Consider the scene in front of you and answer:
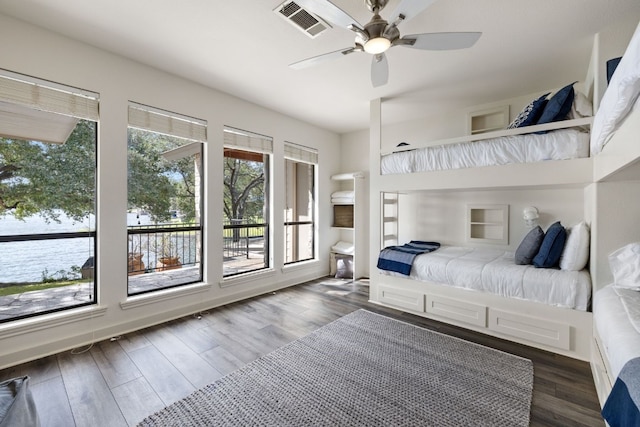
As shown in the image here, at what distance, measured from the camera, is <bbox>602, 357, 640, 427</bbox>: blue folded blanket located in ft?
2.95

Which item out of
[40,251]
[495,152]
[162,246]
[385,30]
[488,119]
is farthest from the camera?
[488,119]

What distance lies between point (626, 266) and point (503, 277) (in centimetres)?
83

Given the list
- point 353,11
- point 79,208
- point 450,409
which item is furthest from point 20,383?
point 353,11

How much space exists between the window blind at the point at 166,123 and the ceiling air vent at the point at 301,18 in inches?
68.0

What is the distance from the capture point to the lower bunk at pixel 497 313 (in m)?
2.29

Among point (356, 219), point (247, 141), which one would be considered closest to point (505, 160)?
point (356, 219)

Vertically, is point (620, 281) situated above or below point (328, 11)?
below

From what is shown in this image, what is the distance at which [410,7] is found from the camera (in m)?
1.58

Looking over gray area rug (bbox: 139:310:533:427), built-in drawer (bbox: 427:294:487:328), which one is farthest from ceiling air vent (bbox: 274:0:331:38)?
built-in drawer (bbox: 427:294:487:328)

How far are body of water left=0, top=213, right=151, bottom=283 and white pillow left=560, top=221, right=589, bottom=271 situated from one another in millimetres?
4303

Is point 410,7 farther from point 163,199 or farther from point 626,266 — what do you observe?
point 163,199

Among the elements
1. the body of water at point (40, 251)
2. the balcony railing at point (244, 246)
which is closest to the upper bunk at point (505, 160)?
the balcony railing at point (244, 246)

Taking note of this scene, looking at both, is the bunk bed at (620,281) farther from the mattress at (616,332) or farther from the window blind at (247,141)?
the window blind at (247,141)

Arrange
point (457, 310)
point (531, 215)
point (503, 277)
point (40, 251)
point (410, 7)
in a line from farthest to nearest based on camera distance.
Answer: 1. point (531, 215)
2. point (457, 310)
3. point (503, 277)
4. point (40, 251)
5. point (410, 7)
